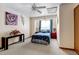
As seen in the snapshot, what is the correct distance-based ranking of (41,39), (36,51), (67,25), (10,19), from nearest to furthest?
(36,51) → (67,25) → (10,19) → (41,39)

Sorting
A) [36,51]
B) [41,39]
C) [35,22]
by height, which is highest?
[35,22]

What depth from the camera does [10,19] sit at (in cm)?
473

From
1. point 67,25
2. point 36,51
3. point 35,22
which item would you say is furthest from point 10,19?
point 67,25

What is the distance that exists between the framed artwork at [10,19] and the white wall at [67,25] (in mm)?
2434

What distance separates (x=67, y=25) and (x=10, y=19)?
9.26ft

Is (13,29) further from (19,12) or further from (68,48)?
(68,48)

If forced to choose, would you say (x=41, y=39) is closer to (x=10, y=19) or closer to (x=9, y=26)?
(x=9, y=26)

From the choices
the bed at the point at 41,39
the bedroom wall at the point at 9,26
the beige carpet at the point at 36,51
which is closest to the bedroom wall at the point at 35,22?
the bedroom wall at the point at 9,26

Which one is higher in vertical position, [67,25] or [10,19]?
[10,19]

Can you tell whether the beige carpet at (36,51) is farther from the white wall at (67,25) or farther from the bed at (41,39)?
the bed at (41,39)

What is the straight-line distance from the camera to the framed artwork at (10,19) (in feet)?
14.8

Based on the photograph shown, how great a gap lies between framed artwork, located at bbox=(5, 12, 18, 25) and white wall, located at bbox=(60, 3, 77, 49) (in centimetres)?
243

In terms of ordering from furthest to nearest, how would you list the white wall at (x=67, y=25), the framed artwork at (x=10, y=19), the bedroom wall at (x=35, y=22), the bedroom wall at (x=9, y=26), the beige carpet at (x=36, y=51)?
the bedroom wall at (x=35, y=22)
the framed artwork at (x=10, y=19)
the bedroom wall at (x=9, y=26)
the white wall at (x=67, y=25)
the beige carpet at (x=36, y=51)

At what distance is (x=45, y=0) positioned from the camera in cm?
262
